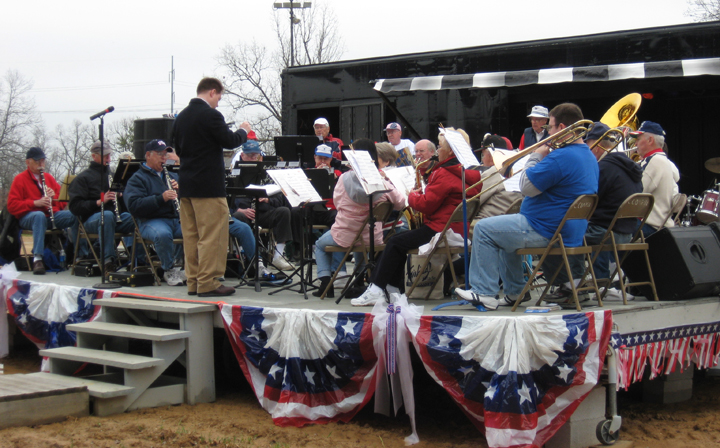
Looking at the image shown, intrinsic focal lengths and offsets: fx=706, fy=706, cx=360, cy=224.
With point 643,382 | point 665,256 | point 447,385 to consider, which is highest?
point 665,256

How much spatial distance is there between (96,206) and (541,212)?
4802 mm

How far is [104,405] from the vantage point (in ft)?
15.7

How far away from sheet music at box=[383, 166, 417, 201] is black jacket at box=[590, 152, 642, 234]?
58.6 inches

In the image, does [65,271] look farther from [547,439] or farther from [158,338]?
[547,439]

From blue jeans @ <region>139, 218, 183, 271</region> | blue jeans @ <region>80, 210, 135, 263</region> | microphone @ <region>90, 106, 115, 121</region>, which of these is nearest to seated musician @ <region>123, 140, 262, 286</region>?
blue jeans @ <region>139, 218, 183, 271</region>

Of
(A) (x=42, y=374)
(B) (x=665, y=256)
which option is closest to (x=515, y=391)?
(B) (x=665, y=256)

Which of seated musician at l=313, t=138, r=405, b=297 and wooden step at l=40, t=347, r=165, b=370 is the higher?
seated musician at l=313, t=138, r=405, b=297

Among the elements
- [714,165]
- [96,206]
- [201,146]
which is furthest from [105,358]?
[714,165]

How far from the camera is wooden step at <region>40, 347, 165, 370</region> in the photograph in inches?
192

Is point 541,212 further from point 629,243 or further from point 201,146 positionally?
point 201,146

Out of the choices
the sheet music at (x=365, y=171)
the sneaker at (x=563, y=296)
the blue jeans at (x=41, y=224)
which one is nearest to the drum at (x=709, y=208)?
the sneaker at (x=563, y=296)

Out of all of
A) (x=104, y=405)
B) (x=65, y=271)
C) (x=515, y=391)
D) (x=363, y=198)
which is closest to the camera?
(x=515, y=391)

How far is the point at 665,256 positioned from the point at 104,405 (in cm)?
412

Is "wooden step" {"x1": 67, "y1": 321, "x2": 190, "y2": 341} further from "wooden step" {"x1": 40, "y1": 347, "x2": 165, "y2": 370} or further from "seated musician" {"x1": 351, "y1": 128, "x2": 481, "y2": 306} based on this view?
"seated musician" {"x1": 351, "y1": 128, "x2": 481, "y2": 306}
